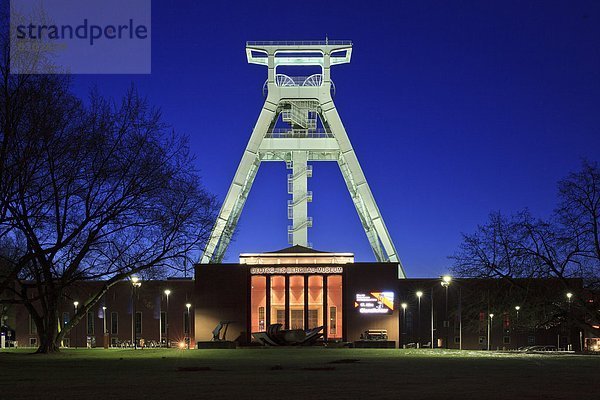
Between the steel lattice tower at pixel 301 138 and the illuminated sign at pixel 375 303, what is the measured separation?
1155 cm

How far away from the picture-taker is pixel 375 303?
68.4 m

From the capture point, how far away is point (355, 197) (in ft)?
273

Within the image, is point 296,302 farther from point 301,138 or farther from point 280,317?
point 301,138

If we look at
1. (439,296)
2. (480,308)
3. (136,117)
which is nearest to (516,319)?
(480,308)

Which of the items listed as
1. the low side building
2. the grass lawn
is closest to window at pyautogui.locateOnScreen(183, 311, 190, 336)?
the low side building

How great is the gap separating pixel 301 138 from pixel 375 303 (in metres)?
19.1

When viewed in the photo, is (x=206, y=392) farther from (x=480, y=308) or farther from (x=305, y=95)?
(x=305, y=95)

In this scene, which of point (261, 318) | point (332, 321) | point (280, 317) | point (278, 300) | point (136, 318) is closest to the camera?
point (261, 318)

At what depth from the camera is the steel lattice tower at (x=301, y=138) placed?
80125mm

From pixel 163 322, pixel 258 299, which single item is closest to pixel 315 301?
pixel 258 299

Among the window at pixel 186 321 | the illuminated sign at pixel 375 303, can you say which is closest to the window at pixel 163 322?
the window at pixel 186 321

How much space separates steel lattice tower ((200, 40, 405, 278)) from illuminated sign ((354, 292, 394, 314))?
11.6 meters

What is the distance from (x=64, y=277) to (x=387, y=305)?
30902mm

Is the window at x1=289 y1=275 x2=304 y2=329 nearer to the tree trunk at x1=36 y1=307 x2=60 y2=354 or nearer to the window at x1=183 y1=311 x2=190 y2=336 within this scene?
the window at x1=183 y1=311 x2=190 y2=336
